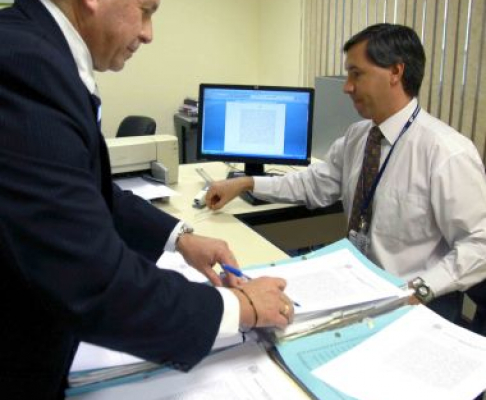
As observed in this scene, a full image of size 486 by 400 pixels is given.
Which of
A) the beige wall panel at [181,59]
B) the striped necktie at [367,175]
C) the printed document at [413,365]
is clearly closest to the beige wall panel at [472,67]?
the striped necktie at [367,175]

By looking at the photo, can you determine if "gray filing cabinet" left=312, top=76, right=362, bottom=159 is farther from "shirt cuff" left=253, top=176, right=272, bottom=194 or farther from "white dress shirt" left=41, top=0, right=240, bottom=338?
"white dress shirt" left=41, top=0, right=240, bottom=338

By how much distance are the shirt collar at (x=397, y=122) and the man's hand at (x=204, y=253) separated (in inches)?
33.5

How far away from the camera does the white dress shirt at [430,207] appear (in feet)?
4.70

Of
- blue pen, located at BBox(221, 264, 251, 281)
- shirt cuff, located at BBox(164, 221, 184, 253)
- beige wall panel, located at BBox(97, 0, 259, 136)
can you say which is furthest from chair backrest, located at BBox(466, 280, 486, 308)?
beige wall panel, located at BBox(97, 0, 259, 136)

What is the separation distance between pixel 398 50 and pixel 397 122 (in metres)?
0.24

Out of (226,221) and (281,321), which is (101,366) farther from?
(226,221)

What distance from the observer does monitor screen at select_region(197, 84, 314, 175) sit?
2135 mm

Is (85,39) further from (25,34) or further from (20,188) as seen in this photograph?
(20,188)

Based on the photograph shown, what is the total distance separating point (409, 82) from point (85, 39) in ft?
3.97

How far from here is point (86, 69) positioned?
0.77 meters

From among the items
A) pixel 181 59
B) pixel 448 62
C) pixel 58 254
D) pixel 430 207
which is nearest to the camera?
pixel 58 254

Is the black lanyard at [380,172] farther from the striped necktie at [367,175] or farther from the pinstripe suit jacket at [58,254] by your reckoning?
the pinstripe suit jacket at [58,254]

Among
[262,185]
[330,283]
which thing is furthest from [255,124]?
[330,283]

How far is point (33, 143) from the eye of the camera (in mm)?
569
